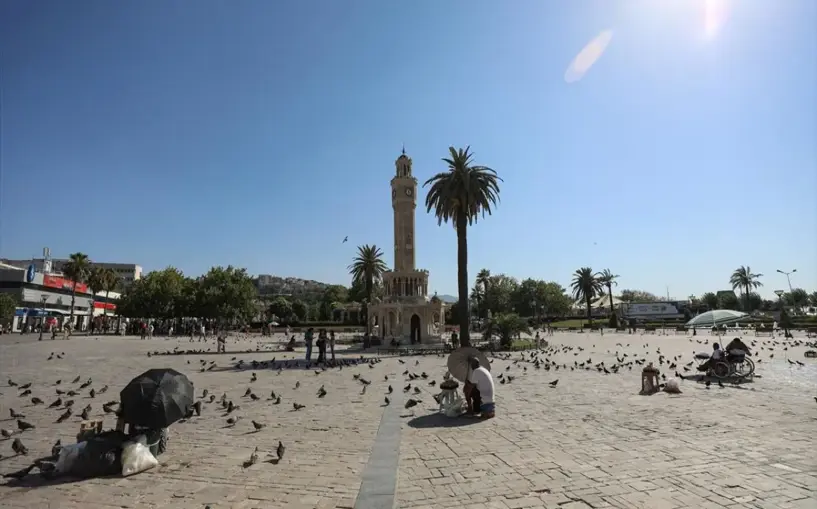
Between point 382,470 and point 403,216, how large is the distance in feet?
140

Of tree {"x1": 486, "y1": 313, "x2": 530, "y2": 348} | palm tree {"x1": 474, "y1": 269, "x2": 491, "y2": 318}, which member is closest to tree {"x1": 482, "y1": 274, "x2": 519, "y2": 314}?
palm tree {"x1": 474, "y1": 269, "x2": 491, "y2": 318}

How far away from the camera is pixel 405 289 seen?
4722cm

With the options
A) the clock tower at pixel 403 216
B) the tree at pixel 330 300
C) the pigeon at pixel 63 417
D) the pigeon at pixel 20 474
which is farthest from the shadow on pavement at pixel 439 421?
the tree at pixel 330 300

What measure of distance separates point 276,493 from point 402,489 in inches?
66.9

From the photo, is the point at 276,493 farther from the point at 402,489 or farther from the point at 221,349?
the point at 221,349

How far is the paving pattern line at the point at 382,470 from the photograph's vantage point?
5781 mm

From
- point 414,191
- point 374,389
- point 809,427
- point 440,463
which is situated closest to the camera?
point 440,463

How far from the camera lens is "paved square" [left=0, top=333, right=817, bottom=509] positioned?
589 centimetres

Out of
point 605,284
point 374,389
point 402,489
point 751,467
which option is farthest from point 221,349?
point 605,284

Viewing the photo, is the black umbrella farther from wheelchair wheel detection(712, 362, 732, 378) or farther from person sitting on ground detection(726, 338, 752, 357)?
person sitting on ground detection(726, 338, 752, 357)

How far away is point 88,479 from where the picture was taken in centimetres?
658

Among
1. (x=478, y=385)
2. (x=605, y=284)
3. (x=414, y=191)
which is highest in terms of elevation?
(x=414, y=191)

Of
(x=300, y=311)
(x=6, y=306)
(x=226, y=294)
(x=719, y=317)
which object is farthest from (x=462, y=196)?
(x=300, y=311)

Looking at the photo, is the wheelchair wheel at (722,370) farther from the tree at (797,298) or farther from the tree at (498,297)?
the tree at (797,298)
